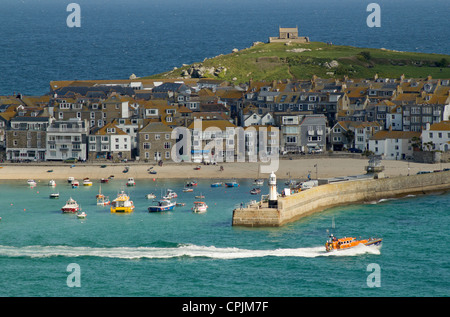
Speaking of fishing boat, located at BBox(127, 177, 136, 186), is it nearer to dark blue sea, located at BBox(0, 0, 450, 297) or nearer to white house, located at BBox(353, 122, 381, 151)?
dark blue sea, located at BBox(0, 0, 450, 297)

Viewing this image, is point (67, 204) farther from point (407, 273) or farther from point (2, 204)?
point (407, 273)

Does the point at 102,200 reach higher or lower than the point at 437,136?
lower

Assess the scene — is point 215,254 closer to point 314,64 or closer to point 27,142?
point 27,142

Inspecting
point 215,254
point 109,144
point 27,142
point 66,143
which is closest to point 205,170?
point 109,144

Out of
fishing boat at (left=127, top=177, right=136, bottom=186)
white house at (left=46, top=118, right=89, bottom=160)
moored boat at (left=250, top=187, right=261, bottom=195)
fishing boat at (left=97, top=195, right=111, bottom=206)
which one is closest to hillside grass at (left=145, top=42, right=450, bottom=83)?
white house at (left=46, top=118, right=89, bottom=160)

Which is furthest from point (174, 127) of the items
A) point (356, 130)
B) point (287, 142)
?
point (356, 130)

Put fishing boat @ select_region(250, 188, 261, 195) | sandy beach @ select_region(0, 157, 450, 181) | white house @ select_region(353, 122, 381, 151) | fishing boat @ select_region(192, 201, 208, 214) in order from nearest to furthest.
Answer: fishing boat @ select_region(192, 201, 208, 214), fishing boat @ select_region(250, 188, 261, 195), sandy beach @ select_region(0, 157, 450, 181), white house @ select_region(353, 122, 381, 151)
